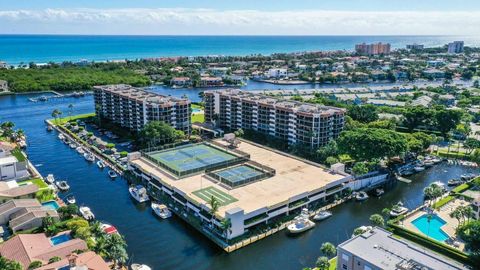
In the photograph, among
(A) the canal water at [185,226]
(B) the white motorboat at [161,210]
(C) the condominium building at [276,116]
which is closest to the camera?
(A) the canal water at [185,226]

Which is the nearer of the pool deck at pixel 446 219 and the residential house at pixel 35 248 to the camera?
the residential house at pixel 35 248

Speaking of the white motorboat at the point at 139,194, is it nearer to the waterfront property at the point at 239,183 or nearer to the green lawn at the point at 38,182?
the waterfront property at the point at 239,183

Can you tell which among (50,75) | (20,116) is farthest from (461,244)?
(50,75)

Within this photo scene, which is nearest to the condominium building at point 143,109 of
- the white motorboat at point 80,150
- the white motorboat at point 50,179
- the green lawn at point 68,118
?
the green lawn at point 68,118

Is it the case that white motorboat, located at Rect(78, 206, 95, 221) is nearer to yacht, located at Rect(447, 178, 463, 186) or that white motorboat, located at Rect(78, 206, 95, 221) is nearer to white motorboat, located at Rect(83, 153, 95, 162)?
white motorboat, located at Rect(83, 153, 95, 162)

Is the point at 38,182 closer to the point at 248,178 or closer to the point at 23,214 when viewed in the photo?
the point at 23,214

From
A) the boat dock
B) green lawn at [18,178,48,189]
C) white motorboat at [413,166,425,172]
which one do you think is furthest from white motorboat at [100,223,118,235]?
white motorboat at [413,166,425,172]

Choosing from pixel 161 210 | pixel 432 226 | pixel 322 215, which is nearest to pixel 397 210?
pixel 432 226
